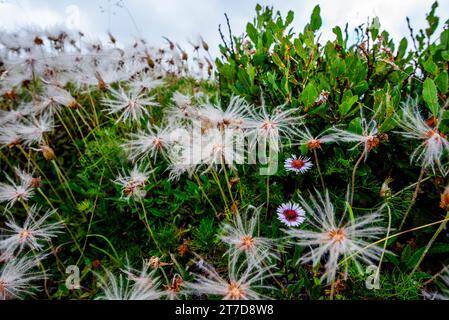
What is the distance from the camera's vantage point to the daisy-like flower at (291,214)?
1.89 meters

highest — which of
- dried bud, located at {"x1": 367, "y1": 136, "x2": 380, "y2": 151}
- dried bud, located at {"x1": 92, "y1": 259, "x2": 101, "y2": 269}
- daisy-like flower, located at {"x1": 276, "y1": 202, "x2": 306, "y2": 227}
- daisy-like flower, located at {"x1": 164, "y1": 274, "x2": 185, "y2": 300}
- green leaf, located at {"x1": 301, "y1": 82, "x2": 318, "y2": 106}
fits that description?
green leaf, located at {"x1": 301, "y1": 82, "x2": 318, "y2": 106}

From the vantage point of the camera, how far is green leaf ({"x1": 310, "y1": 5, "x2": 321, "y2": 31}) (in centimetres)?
233

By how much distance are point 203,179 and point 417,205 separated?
1.25 m

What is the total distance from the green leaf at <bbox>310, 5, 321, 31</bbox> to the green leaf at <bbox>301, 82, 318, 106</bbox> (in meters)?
0.62

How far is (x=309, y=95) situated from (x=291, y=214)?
0.60 meters

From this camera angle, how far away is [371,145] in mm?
1697

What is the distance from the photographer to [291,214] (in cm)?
195

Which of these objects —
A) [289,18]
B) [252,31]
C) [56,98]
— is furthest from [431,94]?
[56,98]

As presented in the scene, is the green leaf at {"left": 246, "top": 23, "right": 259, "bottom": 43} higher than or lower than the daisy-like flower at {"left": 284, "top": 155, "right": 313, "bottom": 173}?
higher

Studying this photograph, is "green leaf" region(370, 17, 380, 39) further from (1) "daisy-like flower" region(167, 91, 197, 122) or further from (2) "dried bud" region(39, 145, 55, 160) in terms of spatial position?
(2) "dried bud" region(39, 145, 55, 160)

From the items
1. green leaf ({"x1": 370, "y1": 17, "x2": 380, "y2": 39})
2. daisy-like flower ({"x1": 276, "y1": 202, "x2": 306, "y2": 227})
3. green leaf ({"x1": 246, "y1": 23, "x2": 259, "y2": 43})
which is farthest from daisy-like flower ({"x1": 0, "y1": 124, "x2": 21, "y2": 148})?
green leaf ({"x1": 370, "y1": 17, "x2": 380, "y2": 39})

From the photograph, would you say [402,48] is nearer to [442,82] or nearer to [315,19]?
[315,19]
